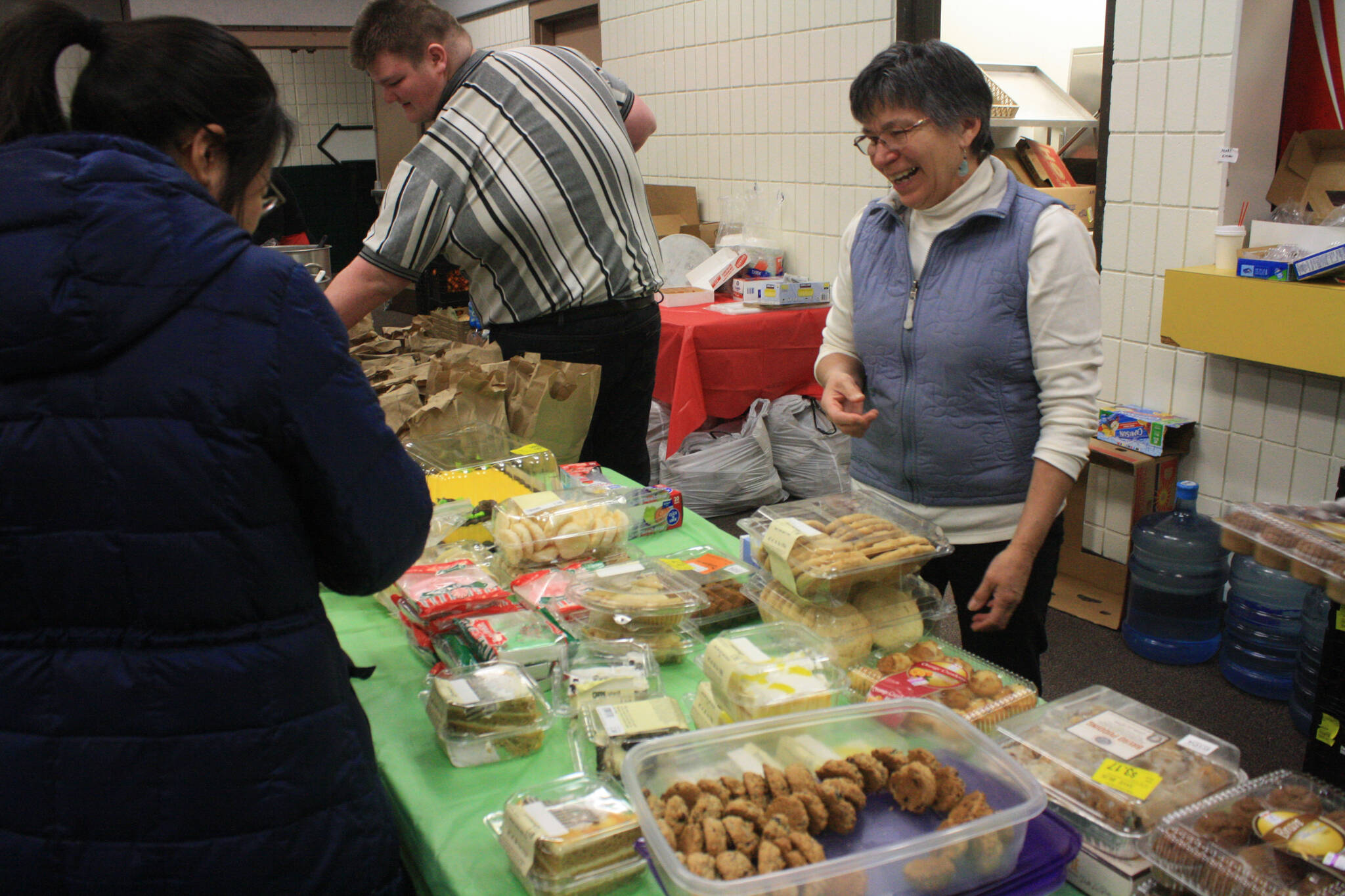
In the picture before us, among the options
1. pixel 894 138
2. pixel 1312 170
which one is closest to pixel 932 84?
pixel 894 138

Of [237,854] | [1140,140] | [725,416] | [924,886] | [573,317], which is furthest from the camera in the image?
[725,416]

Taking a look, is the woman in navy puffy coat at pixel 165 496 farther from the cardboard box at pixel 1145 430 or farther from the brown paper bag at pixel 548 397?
the cardboard box at pixel 1145 430

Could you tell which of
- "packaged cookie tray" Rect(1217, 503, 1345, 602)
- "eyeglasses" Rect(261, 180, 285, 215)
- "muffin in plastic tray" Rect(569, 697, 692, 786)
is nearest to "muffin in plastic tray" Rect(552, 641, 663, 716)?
"muffin in plastic tray" Rect(569, 697, 692, 786)

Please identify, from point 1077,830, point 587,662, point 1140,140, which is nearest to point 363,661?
point 587,662

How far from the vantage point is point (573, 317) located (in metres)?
2.55

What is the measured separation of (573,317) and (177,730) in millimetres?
1734

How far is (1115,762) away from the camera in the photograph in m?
1.07

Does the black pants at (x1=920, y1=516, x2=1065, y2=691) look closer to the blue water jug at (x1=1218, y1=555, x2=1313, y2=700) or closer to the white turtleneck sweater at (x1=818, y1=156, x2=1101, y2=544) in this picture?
the white turtleneck sweater at (x1=818, y1=156, x2=1101, y2=544)

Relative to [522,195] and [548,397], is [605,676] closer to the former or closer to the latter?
[548,397]

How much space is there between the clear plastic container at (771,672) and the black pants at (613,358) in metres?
1.24

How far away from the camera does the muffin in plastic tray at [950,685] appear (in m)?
1.22

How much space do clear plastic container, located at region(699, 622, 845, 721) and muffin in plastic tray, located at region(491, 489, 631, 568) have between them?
0.45m

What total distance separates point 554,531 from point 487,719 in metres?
0.54

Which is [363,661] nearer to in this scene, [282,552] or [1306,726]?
[282,552]
